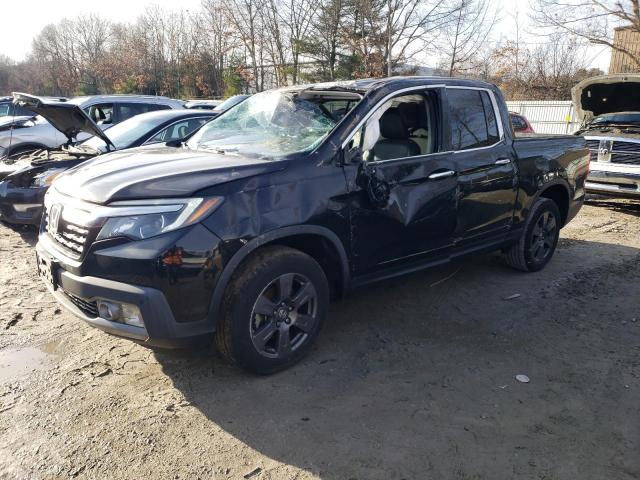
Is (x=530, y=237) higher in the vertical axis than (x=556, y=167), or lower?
lower

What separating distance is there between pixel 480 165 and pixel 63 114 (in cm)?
482

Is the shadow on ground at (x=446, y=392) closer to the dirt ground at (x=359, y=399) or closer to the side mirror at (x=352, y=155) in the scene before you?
the dirt ground at (x=359, y=399)

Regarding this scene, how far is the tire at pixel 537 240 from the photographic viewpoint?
5.18 metres

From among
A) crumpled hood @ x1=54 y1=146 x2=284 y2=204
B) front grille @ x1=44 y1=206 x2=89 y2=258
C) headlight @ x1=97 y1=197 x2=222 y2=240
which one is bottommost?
front grille @ x1=44 y1=206 x2=89 y2=258

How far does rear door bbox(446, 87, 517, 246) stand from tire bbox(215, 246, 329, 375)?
1559 millimetres

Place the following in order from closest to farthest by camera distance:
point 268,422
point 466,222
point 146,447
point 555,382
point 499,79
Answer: point 146,447
point 268,422
point 555,382
point 466,222
point 499,79

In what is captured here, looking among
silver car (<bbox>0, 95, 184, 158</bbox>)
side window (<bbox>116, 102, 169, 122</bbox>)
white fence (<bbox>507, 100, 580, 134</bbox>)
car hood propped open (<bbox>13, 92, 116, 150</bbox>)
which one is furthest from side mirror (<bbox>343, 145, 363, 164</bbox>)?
white fence (<bbox>507, 100, 580, 134</bbox>)

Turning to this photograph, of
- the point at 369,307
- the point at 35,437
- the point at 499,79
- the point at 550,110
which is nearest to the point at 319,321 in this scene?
the point at 369,307

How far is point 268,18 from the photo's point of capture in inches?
1066

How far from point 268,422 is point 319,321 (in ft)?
2.65

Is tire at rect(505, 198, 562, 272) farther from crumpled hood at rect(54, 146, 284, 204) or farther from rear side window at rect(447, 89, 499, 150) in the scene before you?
crumpled hood at rect(54, 146, 284, 204)

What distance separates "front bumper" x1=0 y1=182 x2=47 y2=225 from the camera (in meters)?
5.89

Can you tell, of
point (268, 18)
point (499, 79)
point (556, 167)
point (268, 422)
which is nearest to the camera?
point (268, 422)

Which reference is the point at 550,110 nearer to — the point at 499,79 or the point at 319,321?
the point at 499,79
